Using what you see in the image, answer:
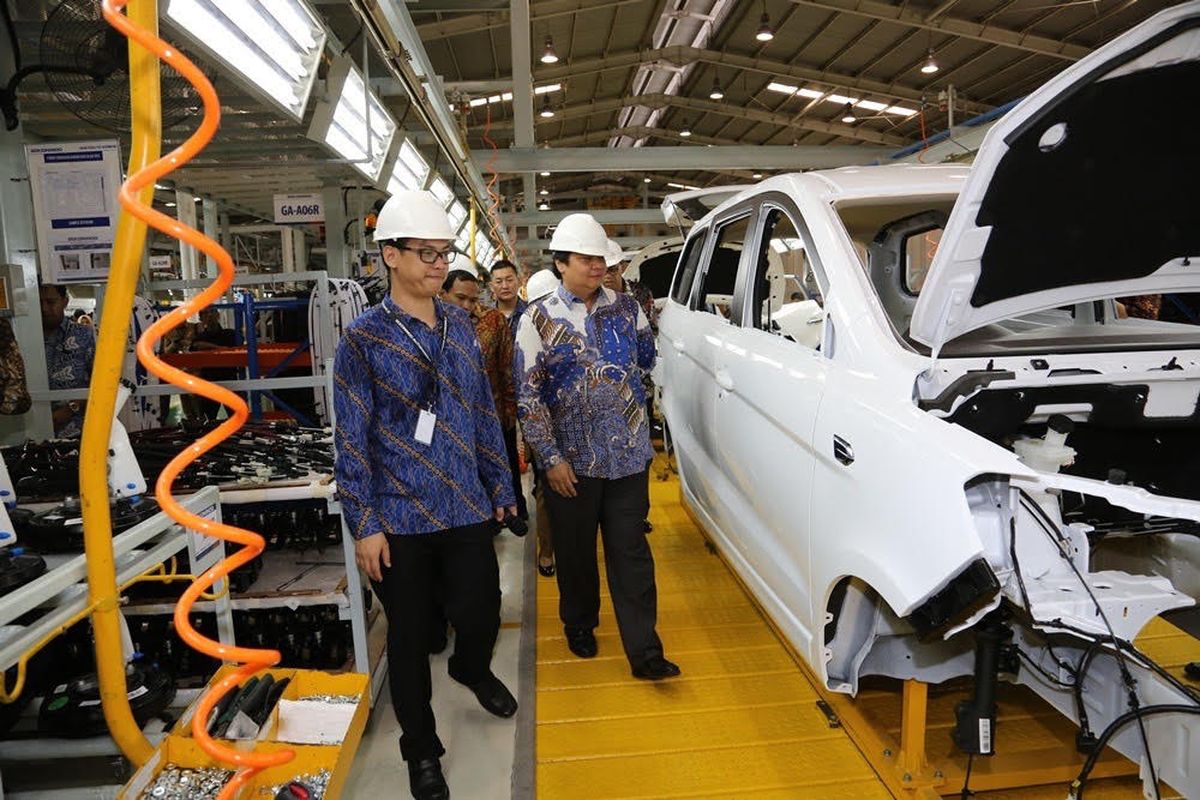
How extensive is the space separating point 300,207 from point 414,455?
511 cm

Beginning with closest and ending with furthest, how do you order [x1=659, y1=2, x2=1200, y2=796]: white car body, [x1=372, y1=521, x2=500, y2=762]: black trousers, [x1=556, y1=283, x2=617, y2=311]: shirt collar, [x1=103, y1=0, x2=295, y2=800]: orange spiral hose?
[x1=103, y1=0, x2=295, y2=800]: orange spiral hose, [x1=659, y1=2, x2=1200, y2=796]: white car body, [x1=372, y1=521, x2=500, y2=762]: black trousers, [x1=556, y1=283, x2=617, y2=311]: shirt collar

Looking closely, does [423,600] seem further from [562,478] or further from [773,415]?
[773,415]

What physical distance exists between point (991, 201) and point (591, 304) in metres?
1.58

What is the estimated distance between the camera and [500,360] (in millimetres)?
3979

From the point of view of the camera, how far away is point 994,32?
8891 mm

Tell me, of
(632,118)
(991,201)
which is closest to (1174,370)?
(991,201)

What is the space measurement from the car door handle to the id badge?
120 cm

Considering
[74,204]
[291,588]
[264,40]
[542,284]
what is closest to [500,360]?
[542,284]

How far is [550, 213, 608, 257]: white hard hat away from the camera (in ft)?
9.29

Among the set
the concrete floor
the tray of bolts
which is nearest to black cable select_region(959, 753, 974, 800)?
the concrete floor

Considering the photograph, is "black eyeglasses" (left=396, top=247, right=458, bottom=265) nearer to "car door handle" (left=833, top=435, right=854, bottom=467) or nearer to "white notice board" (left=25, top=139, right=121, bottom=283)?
"car door handle" (left=833, top=435, right=854, bottom=467)

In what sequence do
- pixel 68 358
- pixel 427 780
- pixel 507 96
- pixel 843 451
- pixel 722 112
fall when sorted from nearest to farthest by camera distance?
pixel 843 451 → pixel 427 780 → pixel 68 358 → pixel 507 96 → pixel 722 112

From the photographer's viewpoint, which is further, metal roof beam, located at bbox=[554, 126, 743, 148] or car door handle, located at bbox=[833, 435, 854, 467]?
metal roof beam, located at bbox=[554, 126, 743, 148]

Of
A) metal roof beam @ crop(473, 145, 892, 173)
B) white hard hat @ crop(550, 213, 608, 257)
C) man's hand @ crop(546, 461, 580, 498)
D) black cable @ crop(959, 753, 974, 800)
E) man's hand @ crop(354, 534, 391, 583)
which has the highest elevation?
metal roof beam @ crop(473, 145, 892, 173)
